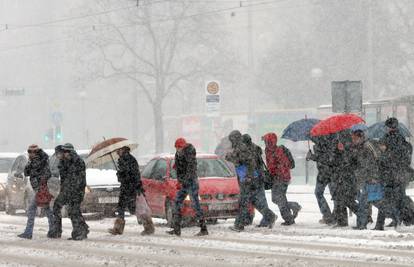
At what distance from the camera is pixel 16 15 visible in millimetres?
110062

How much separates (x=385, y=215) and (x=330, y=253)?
12.0 ft

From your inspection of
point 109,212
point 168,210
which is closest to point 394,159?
point 168,210

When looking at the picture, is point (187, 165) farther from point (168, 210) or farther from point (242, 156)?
point (168, 210)

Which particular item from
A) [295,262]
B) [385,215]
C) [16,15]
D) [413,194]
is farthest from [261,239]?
[16,15]

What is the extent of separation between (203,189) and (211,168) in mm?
1392

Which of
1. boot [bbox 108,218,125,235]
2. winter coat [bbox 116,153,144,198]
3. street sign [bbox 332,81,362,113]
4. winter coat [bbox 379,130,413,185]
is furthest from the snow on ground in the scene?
street sign [bbox 332,81,362,113]

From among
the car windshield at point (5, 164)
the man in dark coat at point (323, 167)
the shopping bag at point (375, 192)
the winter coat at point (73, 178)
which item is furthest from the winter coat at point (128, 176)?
the car windshield at point (5, 164)

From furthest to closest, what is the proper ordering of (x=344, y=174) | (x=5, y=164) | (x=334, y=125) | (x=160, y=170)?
(x=5, y=164), (x=160, y=170), (x=334, y=125), (x=344, y=174)

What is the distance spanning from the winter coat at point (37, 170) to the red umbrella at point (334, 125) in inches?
179

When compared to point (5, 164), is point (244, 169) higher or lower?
higher

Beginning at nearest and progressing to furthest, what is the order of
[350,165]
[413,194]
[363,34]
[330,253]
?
1. [330,253]
2. [350,165]
3. [413,194]
4. [363,34]

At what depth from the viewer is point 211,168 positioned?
2023cm

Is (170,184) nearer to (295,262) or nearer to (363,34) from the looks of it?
(295,262)

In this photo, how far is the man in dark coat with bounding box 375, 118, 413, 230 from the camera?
16.6 metres
